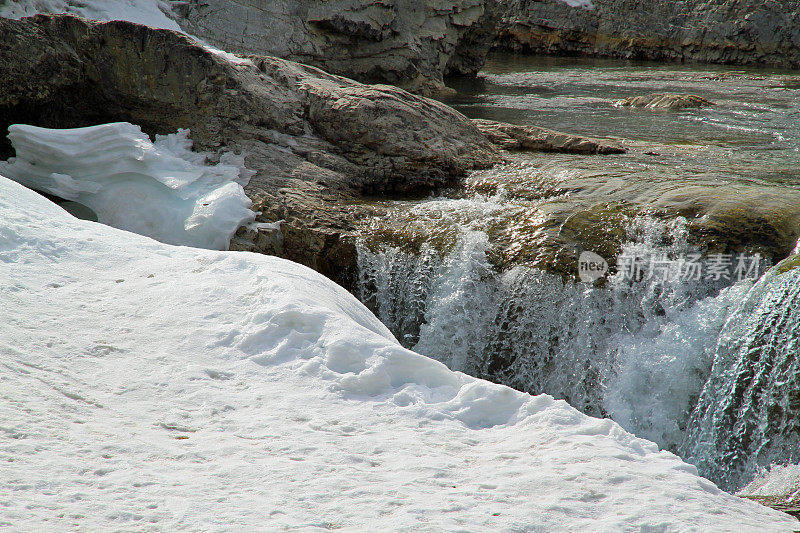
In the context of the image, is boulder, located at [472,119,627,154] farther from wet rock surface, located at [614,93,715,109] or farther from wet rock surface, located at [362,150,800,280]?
wet rock surface, located at [614,93,715,109]

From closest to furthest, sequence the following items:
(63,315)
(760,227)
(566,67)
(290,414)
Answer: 1. (290,414)
2. (63,315)
3. (760,227)
4. (566,67)

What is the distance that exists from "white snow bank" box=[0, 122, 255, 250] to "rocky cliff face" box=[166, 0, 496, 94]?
309 inches

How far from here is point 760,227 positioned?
512cm

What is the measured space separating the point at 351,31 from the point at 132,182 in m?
9.22

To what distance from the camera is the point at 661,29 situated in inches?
888

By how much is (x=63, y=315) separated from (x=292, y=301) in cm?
113

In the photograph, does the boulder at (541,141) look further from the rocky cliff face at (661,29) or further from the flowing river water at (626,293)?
the rocky cliff face at (661,29)

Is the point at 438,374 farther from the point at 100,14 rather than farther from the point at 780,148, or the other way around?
the point at 100,14

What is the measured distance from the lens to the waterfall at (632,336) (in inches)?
175

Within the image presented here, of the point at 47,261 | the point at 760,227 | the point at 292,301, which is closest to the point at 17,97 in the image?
the point at 47,261

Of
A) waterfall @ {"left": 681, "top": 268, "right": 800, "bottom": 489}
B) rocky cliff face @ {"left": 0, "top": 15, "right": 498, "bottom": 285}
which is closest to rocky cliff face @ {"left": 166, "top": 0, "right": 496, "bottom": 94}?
rocky cliff face @ {"left": 0, "top": 15, "right": 498, "bottom": 285}

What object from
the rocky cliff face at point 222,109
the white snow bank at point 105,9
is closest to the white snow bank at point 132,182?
the rocky cliff face at point 222,109

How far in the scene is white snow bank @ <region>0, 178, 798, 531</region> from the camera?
216 cm

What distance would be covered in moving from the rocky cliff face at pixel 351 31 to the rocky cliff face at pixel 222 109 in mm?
6861
